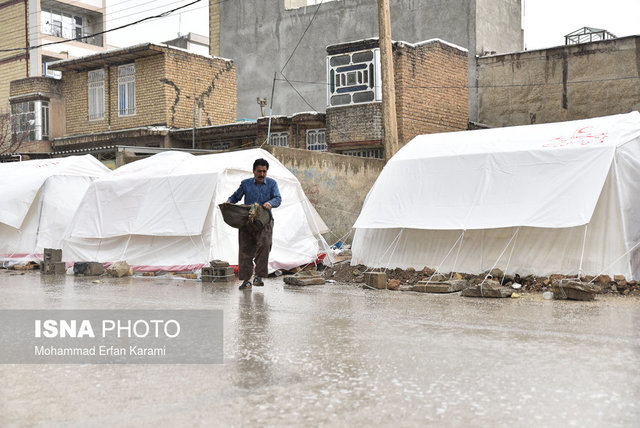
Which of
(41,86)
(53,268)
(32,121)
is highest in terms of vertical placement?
(41,86)

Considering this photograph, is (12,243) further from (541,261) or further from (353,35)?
(353,35)

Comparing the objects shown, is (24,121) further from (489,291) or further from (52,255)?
(489,291)

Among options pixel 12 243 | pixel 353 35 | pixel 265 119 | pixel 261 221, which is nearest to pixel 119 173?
pixel 12 243

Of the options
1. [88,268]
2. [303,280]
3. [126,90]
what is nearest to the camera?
[303,280]

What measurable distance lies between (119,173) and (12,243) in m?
3.49

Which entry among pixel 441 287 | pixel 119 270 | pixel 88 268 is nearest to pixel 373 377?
pixel 441 287

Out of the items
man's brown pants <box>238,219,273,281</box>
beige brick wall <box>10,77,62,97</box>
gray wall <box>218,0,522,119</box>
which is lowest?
man's brown pants <box>238,219,273,281</box>

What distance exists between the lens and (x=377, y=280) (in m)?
9.90

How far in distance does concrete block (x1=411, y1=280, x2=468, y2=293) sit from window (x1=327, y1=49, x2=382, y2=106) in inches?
425

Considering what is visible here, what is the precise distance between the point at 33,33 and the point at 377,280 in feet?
115

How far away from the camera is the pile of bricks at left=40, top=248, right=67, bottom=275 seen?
1316 cm

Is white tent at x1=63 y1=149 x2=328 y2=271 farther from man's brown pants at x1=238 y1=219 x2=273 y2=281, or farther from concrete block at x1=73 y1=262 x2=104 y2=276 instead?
man's brown pants at x1=238 y1=219 x2=273 y2=281

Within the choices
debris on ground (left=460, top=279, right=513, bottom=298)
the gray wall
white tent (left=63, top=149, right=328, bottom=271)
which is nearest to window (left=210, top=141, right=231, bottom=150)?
the gray wall

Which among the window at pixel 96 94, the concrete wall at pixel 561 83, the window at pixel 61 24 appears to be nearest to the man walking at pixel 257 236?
the concrete wall at pixel 561 83
